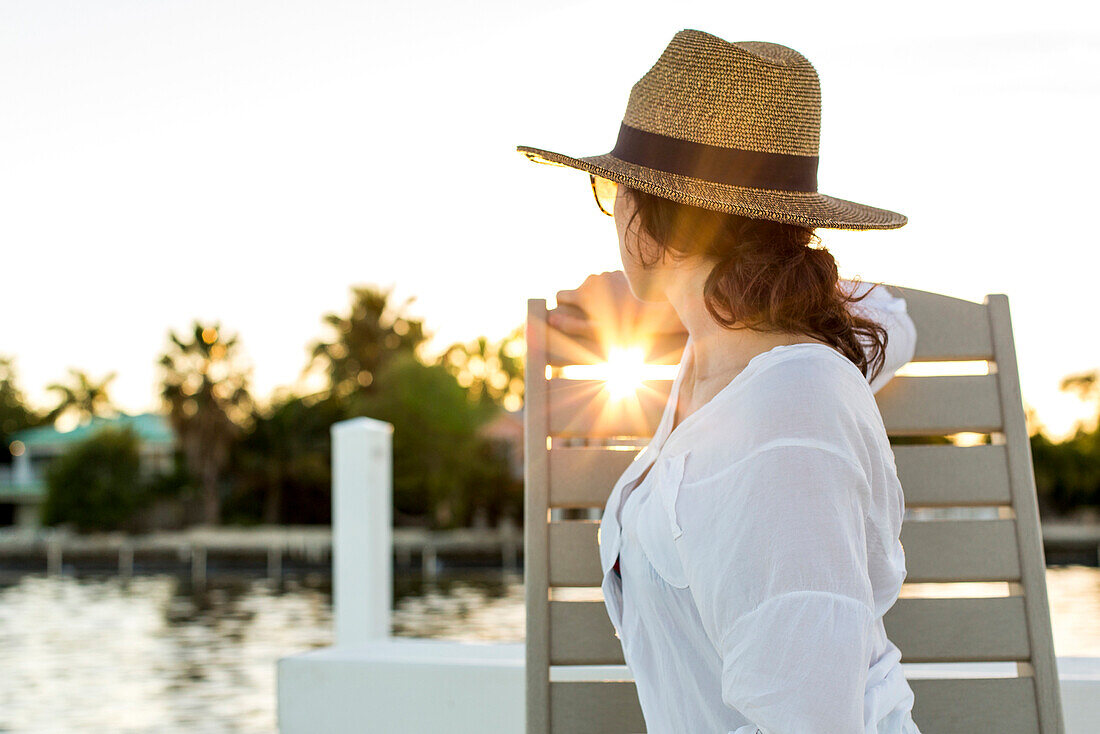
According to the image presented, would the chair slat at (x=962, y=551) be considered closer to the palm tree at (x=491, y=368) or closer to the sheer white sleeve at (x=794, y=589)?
the sheer white sleeve at (x=794, y=589)

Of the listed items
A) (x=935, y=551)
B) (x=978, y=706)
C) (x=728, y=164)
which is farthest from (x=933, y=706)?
(x=728, y=164)

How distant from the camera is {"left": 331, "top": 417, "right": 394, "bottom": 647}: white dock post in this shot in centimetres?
360

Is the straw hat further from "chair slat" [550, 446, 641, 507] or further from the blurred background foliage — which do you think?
the blurred background foliage

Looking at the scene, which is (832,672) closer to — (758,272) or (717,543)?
(717,543)

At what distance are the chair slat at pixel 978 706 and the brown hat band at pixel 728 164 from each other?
0.65 m

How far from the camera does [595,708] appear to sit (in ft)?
4.25

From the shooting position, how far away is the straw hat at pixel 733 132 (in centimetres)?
97

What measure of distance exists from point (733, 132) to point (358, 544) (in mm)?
2935

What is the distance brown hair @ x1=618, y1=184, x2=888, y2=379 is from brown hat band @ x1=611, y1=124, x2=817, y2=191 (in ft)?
0.10

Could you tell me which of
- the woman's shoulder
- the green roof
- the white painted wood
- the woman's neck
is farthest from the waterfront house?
the woman's shoulder

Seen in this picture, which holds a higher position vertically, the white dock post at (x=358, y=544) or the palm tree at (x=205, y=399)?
the palm tree at (x=205, y=399)

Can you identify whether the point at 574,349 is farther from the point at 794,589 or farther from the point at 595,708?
the point at 794,589

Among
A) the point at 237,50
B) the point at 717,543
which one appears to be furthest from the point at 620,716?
the point at 237,50

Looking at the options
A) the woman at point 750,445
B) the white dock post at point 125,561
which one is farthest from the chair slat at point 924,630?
the white dock post at point 125,561
